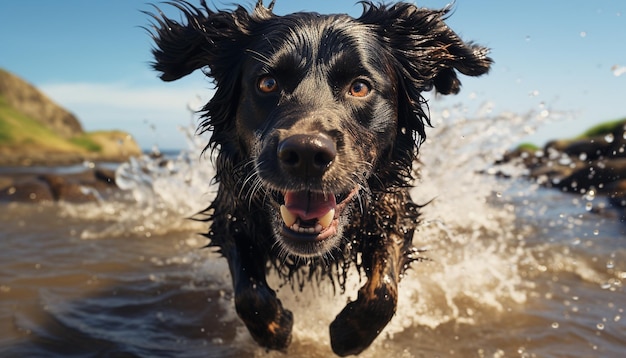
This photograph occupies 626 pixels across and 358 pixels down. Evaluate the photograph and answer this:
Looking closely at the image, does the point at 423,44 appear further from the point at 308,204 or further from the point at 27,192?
the point at 27,192

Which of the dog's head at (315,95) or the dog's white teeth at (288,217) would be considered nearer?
the dog's head at (315,95)

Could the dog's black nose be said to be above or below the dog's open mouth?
above

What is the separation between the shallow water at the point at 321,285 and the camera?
12.8ft

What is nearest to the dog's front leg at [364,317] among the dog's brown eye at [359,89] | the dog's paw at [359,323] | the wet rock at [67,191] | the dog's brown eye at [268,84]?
the dog's paw at [359,323]

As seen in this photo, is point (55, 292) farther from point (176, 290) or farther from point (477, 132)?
point (477, 132)

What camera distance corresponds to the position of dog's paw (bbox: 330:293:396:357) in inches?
120

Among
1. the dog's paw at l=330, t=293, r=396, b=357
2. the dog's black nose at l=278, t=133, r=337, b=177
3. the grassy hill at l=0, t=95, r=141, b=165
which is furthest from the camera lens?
the grassy hill at l=0, t=95, r=141, b=165

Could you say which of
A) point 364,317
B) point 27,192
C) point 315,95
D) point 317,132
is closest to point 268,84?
point 315,95

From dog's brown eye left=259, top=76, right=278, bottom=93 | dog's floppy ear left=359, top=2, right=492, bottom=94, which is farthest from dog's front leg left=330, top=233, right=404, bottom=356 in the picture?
dog's floppy ear left=359, top=2, right=492, bottom=94

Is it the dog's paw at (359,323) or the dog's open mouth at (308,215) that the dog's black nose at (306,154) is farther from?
the dog's paw at (359,323)

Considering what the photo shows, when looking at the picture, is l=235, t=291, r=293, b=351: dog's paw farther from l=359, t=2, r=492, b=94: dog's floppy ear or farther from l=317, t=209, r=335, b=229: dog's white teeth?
l=359, t=2, r=492, b=94: dog's floppy ear

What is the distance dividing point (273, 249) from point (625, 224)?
6.80 m

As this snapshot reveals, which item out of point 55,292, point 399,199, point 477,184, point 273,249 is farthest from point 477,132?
point 55,292

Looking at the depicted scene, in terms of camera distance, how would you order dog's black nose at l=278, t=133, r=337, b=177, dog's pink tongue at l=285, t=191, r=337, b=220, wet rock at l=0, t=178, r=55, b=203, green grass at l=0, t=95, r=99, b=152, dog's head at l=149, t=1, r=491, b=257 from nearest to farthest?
dog's black nose at l=278, t=133, r=337, b=177 → dog's head at l=149, t=1, r=491, b=257 → dog's pink tongue at l=285, t=191, r=337, b=220 → wet rock at l=0, t=178, r=55, b=203 → green grass at l=0, t=95, r=99, b=152
